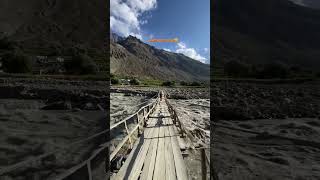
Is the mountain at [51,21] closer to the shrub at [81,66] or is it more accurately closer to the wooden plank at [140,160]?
the shrub at [81,66]

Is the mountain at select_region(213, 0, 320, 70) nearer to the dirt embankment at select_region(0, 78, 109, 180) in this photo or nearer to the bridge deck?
the dirt embankment at select_region(0, 78, 109, 180)

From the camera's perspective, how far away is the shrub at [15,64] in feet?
98.6

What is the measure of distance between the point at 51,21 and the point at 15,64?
7994 cm

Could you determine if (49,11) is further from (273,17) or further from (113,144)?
(113,144)

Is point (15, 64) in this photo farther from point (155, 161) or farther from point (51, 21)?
point (51, 21)

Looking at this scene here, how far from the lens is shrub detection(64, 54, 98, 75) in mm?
32900

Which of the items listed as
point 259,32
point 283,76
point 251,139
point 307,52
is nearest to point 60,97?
point 251,139

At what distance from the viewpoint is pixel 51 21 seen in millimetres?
103125

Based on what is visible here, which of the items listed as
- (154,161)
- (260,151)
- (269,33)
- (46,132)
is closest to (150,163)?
(154,161)

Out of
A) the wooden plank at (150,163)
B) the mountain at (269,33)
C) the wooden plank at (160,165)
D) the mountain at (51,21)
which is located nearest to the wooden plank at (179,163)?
the wooden plank at (160,165)

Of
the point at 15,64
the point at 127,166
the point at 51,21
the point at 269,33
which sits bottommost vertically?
the point at 127,166

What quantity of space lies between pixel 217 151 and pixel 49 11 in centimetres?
12195

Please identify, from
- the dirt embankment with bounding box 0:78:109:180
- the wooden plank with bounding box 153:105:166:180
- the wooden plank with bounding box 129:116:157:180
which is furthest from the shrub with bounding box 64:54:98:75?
the wooden plank with bounding box 153:105:166:180

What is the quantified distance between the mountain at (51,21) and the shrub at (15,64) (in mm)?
45089
